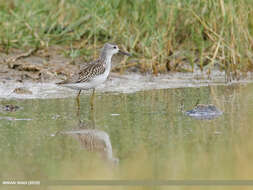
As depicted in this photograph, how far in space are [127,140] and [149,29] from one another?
419 cm

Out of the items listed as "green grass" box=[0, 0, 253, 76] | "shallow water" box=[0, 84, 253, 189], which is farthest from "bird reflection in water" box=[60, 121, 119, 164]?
"green grass" box=[0, 0, 253, 76]

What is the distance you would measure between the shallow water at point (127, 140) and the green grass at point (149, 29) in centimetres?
158

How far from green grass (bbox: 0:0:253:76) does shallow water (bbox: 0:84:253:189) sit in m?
1.58

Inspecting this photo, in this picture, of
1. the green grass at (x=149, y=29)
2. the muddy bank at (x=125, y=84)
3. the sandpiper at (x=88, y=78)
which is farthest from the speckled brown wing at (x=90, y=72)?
the green grass at (x=149, y=29)

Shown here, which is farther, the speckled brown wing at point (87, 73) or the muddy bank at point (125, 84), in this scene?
the muddy bank at point (125, 84)

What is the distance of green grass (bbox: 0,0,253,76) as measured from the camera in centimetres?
995

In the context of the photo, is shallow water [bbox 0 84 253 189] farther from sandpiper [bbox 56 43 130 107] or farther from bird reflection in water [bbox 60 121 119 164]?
sandpiper [bbox 56 43 130 107]

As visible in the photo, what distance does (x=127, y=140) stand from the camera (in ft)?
20.6

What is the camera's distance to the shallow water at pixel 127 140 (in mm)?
5273

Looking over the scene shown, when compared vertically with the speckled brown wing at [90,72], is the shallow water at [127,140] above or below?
below

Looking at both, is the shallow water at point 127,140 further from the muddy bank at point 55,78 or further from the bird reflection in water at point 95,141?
the muddy bank at point 55,78

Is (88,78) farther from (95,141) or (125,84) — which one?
(95,141)

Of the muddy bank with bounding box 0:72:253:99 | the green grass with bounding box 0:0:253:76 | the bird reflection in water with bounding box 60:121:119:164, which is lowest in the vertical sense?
the bird reflection in water with bounding box 60:121:119:164

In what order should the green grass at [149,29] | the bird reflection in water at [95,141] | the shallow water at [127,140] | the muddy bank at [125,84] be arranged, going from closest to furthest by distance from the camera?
1. the shallow water at [127,140]
2. the bird reflection in water at [95,141]
3. the muddy bank at [125,84]
4. the green grass at [149,29]
